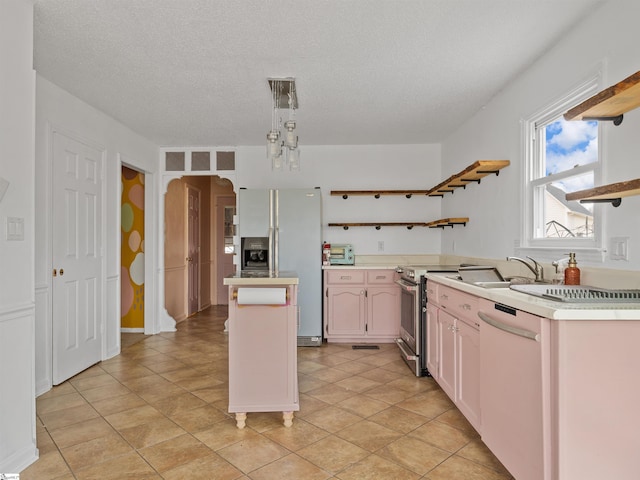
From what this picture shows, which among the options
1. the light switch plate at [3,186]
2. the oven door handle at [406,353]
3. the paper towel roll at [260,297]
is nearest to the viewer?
the light switch plate at [3,186]

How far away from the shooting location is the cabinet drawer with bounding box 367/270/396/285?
4.50 metres

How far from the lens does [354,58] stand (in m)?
2.72

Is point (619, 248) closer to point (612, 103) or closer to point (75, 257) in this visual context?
point (612, 103)

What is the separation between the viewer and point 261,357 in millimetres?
2494

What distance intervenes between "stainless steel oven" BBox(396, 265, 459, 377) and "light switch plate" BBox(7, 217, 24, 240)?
9.25 ft

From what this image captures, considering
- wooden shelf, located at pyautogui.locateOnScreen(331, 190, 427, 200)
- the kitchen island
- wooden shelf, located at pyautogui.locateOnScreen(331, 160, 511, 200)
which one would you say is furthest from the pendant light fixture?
wooden shelf, located at pyautogui.locateOnScreen(331, 160, 511, 200)

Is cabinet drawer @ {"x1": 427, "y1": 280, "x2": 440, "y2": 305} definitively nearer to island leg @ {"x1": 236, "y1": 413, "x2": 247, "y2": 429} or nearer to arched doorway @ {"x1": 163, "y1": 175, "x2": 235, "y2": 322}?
island leg @ {"x1": 236, "y1": 413, "x2": 247, "y2": 429}

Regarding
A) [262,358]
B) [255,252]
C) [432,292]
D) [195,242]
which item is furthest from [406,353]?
[195,242]

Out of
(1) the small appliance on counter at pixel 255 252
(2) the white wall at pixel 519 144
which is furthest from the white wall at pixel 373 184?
(1) the small appliance on counter at pixel 255 252

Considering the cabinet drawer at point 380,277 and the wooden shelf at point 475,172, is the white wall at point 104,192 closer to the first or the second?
the cabinet drawer at point 380,277

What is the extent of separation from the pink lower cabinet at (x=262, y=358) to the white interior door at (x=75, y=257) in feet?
5.80

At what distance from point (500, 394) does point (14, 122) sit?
277 centimetres

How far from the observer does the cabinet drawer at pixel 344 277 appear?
179 inches

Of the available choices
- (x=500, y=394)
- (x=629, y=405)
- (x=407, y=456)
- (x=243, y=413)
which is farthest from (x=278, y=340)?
(x=629, y=405)
